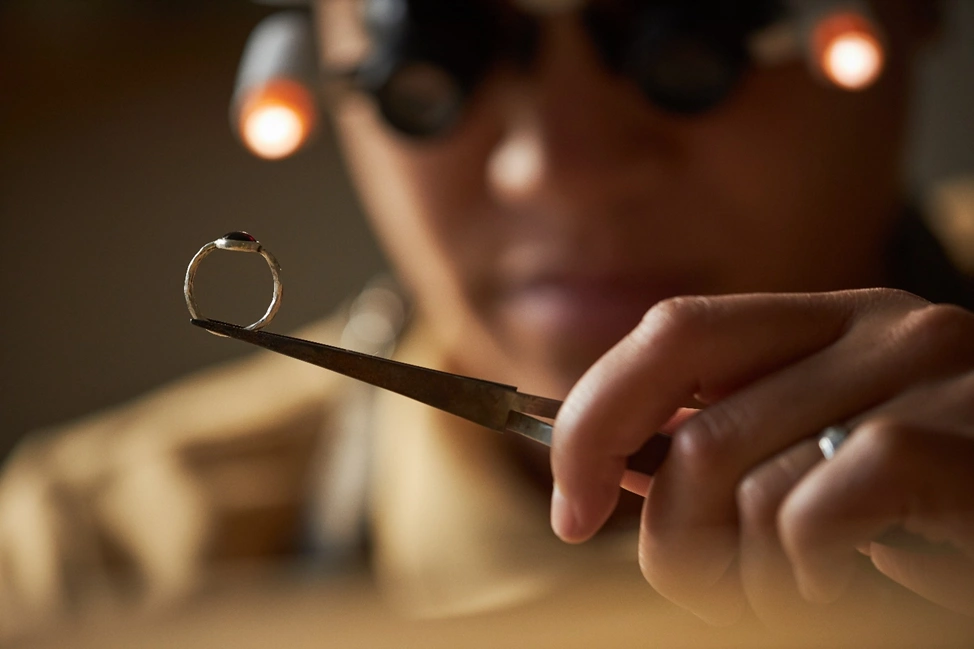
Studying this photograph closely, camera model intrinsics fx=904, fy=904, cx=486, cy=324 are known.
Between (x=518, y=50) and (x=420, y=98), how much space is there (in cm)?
7

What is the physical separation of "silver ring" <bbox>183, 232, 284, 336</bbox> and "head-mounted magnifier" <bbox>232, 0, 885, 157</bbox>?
23 centimetres

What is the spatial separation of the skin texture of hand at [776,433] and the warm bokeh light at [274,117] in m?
0.28

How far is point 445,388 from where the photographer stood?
8.8 inches

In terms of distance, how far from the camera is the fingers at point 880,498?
0.69ft

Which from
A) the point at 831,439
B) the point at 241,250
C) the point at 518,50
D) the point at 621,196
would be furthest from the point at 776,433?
the point at 518,50

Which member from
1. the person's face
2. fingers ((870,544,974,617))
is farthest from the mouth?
fingers ((870,544,974,617))

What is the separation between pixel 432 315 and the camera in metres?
0.69

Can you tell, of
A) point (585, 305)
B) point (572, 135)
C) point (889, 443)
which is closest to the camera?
point (889, 443)

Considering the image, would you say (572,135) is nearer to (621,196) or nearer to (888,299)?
(621,196)

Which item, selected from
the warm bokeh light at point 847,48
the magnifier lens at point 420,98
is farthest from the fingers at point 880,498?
the magnifier lens at point 420,98

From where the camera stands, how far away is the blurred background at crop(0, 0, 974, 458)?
438mm

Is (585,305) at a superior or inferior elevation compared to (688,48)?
inferior

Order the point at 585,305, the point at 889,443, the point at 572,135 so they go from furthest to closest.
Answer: the point at 572,135 < the point at 585,305 < the point at 889,443

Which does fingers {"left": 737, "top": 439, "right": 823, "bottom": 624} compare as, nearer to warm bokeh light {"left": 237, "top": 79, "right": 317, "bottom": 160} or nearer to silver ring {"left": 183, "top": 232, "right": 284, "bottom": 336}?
silver ring {"left": 183, "top": 232, "right": 284, "bottom": 336}
